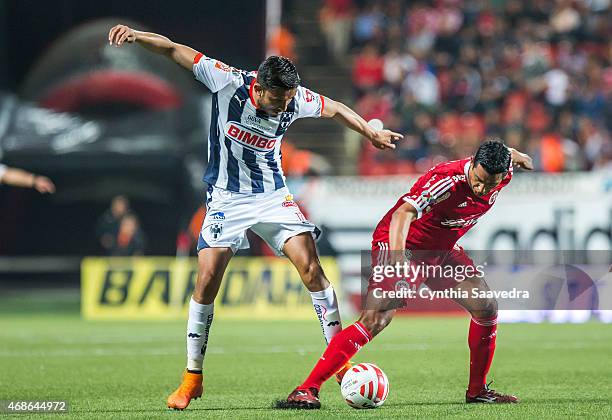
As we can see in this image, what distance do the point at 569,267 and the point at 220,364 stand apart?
6084 millimetres

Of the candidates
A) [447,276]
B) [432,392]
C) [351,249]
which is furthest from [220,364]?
[351,249]

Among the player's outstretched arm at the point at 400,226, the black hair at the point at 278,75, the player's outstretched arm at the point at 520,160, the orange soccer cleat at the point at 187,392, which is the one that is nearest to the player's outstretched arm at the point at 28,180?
the orange soccer cleat at the point at 187,392

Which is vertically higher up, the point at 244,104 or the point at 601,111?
the point at 601,111

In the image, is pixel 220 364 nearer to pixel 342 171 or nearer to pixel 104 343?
pixel 104 343

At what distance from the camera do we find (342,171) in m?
22.8

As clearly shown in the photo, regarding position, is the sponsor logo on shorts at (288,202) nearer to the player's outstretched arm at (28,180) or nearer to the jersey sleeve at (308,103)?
the jersey sleeve at (308,103)

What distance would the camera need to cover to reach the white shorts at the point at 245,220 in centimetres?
816

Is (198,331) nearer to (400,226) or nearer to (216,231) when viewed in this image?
(216,231)

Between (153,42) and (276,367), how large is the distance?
12.8ft

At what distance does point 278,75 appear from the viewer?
25.4 ft

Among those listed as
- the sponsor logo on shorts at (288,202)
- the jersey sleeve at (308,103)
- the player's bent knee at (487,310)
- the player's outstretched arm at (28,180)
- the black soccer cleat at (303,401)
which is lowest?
the black soccer cleat at (303,401)

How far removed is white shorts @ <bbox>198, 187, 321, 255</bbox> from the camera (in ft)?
26.8

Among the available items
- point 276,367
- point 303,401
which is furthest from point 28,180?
point 303,401

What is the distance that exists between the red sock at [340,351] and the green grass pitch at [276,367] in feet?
0.77
